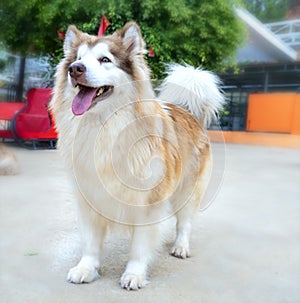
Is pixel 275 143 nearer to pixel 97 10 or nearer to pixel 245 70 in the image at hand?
pixel 245 70

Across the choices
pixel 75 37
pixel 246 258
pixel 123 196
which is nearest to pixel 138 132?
pixel 123 196

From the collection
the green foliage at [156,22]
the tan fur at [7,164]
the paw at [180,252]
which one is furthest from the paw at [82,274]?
the green foliage at [156,22]

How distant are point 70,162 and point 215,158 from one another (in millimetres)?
995

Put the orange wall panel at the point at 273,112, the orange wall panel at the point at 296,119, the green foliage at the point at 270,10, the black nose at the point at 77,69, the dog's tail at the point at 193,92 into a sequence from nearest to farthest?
1. the black nose at the point at 77,69
2. the dog's tail at the point at 193,92
3. the green foliage at the point at 270,10
4. the orange wall panel at the point at 273,112
5. the orange wall panel at the point at 296,119

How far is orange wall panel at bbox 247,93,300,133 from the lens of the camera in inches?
268

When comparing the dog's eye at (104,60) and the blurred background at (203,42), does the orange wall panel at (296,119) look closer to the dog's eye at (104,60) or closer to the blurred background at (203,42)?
the blurred background at (203,42)

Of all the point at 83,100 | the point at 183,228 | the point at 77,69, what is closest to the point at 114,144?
the point at 83,100

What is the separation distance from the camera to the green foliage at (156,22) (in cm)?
508

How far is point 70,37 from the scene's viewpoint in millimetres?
1426

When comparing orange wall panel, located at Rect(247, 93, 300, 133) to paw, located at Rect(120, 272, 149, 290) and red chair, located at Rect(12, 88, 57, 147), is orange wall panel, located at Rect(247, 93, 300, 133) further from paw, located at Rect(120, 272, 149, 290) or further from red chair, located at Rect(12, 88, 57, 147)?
paw, located at Rect(120, 272, 149, 290)

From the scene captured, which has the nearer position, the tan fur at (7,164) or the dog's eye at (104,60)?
the dog's eye at (104,60)

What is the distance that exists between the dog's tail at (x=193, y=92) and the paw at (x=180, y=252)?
2.30 ft

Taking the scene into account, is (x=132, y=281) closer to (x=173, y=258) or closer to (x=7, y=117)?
(x=173, y=258)

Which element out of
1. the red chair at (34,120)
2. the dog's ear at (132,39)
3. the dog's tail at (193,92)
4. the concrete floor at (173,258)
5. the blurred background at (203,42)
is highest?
the blurred background at (203,42)
